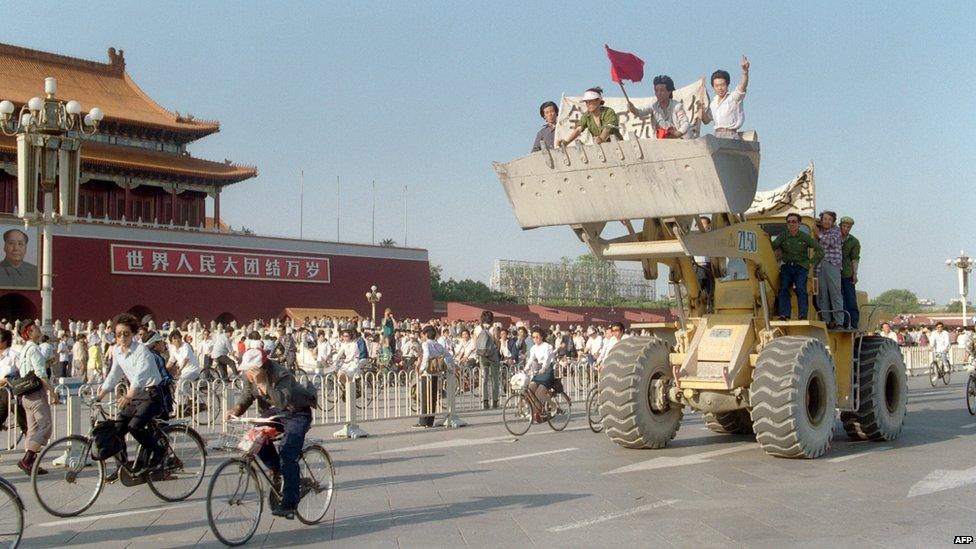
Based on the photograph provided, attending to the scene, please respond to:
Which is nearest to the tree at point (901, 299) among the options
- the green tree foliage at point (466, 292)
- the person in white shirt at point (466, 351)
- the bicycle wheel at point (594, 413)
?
the green tree foliage at point (466, 292)

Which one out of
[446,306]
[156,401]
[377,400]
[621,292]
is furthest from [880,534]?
[621,292]

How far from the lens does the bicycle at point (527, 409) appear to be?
1228cm

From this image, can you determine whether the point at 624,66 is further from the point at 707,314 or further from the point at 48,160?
the point at 48,160

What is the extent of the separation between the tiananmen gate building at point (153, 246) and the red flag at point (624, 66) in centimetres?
2906

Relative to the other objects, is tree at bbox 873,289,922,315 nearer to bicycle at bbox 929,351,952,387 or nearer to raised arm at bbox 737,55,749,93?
bicycle at bbox 929,351,952,387

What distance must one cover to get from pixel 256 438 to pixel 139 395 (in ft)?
6.14

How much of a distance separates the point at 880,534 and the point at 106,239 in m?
33.6

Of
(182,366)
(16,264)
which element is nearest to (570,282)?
(16,264)

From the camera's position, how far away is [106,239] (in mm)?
35125

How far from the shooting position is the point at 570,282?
6638cm

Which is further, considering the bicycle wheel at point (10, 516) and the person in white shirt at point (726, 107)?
the person in white shirt at point (726, 107)

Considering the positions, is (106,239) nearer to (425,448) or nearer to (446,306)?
(446,306)

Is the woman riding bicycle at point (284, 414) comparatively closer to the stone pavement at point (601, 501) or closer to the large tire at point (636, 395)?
the stone pavement at point (601, 501)

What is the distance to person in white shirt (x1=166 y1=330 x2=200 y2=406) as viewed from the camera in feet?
41.3
